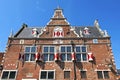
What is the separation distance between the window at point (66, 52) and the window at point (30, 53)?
3673 millimetres

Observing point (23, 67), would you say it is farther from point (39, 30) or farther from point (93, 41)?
point (93, 41)

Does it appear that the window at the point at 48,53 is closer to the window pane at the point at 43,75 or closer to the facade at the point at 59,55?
the facade at the point at 59,55

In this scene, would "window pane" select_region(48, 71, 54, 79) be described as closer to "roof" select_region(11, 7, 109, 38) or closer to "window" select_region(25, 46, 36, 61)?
"window" select_region(25, 46, 36, 61)

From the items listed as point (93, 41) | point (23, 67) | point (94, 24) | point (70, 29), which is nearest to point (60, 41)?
point (70, 29)

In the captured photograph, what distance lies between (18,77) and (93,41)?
35.4ft

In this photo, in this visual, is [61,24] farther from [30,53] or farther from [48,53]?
[30,53]

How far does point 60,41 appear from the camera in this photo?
2469cm

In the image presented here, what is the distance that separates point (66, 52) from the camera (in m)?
23.7

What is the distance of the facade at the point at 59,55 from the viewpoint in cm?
2208

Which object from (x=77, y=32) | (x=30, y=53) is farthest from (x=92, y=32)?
(x=30, y=53)

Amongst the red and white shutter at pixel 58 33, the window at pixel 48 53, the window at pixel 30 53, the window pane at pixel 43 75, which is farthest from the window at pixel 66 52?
the window at pixel 30 53

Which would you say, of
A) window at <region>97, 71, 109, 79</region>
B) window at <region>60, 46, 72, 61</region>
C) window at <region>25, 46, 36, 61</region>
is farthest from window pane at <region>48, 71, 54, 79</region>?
window at <region>97, 71, 109, 79</region>

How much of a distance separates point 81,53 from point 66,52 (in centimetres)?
194

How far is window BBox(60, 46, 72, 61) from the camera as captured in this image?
23328 mm
